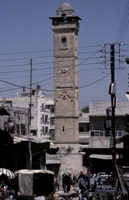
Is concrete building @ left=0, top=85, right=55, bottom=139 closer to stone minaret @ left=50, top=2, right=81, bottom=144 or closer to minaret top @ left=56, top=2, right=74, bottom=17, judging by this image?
stone minaret @ left=50, top=2, right=81, bottom=144

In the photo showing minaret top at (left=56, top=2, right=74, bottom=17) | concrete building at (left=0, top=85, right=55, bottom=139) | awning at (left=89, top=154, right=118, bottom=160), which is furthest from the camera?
concrete building at (left=0, top=85, right=55, bottom=139)

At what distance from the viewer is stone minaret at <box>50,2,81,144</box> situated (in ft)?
255

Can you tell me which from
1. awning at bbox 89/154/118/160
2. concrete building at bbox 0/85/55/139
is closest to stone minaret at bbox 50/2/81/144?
concrete building at bbox 0/85/55/139

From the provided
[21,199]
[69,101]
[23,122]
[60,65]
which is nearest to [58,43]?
[60,65]

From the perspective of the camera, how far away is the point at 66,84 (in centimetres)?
7788

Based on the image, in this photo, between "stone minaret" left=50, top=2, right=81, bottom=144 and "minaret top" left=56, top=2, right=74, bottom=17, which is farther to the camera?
"minaret top" left=56, top=2, right=74, bottom=17

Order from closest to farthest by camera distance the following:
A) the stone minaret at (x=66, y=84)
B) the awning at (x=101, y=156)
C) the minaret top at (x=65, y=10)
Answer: the awning at (x=101, y=156) < the stone minaret at (x=66, y=84) < the minaret top at (x=65, y=10)

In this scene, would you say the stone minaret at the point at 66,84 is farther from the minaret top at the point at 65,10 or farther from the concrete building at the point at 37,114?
the concrete building at the point at 37,114

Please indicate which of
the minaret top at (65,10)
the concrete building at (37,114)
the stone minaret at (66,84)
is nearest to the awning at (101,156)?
the stone minaret at (66,84)

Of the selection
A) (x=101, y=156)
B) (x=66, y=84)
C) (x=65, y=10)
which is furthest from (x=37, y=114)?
(x=101, y=156)

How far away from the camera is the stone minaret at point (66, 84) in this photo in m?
77.6

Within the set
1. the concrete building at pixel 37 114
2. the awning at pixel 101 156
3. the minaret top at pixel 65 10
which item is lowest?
the awning at pixel 101 156

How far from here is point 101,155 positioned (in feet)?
182

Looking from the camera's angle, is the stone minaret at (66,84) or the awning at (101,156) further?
the stone minaret at (66,84)
